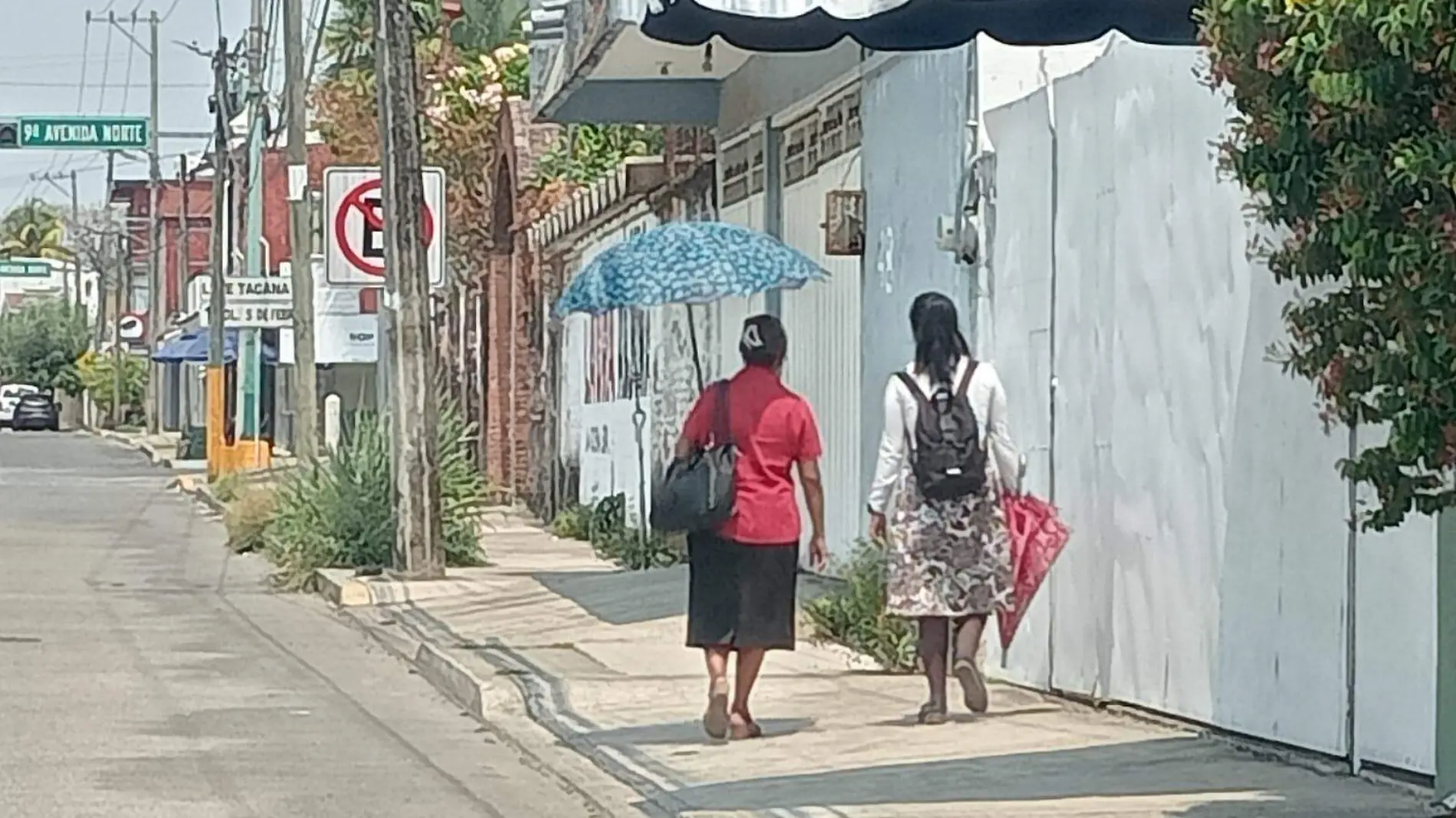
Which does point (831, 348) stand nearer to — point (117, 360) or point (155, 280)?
point (155, 280)

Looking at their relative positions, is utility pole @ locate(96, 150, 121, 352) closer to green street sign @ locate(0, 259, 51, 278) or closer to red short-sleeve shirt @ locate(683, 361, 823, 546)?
green street sign @ locate(0, 259, 51, 278)

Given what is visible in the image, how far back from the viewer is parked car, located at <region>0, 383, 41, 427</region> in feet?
297

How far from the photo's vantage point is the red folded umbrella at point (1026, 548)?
38.2ft

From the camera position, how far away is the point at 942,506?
11.6 metres

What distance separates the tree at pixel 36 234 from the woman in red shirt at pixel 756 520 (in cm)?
12315

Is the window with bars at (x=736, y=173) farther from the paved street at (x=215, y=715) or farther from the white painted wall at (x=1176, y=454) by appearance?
the white painted wall at (x=1176, y=454)

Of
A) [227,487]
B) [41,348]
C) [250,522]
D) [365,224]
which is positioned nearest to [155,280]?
[41,348]

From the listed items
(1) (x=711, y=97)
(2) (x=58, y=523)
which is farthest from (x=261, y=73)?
(1) (x=711, y=97)

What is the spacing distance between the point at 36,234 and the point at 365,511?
393 ft

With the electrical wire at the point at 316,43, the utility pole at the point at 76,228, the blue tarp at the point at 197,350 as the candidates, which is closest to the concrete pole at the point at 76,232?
the utility pole at the point at 76,228

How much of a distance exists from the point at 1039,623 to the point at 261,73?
103ft

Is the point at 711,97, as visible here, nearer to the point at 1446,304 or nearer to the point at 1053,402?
the point at 1053,402

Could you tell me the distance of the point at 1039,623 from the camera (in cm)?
1309

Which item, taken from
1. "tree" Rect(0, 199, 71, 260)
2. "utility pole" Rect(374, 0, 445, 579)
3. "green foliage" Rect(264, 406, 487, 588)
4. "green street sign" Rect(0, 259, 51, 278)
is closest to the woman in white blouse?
"utility pole" Rect(374, 0, 445, 579)
